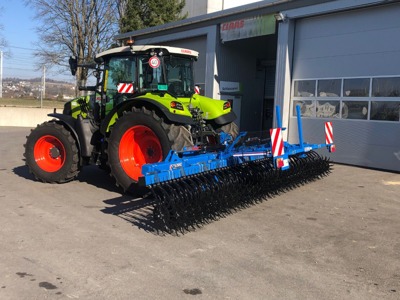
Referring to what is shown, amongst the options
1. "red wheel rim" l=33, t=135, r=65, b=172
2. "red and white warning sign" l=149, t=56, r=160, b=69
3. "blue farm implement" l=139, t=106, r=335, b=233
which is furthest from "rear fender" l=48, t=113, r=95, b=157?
"blue farm implement" l=139, t=106, r=335, b=233

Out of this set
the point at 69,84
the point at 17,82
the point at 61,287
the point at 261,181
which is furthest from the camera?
the point at 17,82

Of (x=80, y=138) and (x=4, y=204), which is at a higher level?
(x=80, y=138)

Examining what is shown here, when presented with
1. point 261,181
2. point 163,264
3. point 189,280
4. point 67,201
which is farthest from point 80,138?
point 189,280

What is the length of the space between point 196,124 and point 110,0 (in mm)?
24314

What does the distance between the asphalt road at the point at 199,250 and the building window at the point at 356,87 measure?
449 cm

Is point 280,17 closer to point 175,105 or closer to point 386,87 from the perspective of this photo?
point 386,87

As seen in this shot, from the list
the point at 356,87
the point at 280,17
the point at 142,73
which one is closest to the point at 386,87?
the point at 356,87

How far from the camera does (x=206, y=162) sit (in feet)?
17.5

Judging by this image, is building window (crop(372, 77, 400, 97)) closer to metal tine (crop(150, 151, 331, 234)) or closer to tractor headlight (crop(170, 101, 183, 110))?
metal tine (crop(150, 151, 331, 234))

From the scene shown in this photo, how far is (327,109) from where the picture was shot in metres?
11.1

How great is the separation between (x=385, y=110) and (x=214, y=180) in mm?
6449

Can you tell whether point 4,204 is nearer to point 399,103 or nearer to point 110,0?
point 399,103

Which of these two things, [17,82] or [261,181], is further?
[17,82]

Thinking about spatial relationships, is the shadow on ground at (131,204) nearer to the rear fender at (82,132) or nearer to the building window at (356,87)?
the rear fender at (82,132)
